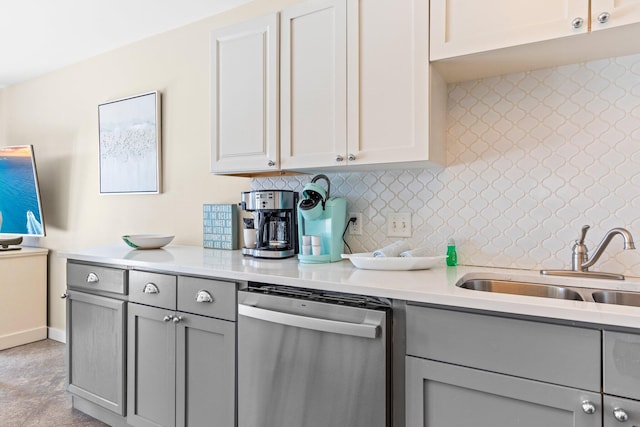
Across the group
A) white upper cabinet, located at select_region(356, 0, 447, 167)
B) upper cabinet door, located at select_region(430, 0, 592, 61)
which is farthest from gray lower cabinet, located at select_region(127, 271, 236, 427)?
upper cabinet door, located at select_region(430, 0, 592, 61)

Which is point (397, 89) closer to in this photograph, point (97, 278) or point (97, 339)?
point (97, 278)

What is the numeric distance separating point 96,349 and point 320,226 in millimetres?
1466

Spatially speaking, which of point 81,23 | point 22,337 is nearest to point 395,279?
point 81,23

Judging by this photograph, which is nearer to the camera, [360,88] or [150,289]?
[360,88]

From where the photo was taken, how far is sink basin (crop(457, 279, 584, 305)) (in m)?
1.56

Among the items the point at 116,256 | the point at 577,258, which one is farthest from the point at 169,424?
the point at 577,258

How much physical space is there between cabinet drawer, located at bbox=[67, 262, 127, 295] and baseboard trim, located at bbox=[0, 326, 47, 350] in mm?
1816

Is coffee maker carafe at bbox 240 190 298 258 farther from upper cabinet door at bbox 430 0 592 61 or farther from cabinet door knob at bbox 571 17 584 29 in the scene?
cabinet door knob at bbox 571 17 584 29

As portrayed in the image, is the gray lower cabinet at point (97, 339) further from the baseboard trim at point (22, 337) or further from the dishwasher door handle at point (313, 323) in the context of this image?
the baseboard trim at point (22, 337)

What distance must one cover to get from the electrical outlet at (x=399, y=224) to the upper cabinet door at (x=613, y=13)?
107cm

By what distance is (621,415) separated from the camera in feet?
3.40

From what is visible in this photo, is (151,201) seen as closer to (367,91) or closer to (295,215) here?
(295,215)

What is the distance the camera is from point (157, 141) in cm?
303

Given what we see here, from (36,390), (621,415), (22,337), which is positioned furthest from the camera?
(22,337)
